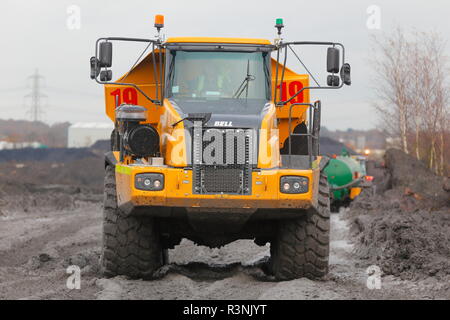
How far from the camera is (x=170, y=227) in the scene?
999cm

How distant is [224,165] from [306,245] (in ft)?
4.98

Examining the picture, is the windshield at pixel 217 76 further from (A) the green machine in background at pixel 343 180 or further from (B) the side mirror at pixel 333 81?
(A) the green machine in background at pixel 343 180

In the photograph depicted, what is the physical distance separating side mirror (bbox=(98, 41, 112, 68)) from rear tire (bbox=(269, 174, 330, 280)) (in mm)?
2781

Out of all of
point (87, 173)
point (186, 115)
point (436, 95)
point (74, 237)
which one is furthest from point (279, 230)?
point (87, 173)

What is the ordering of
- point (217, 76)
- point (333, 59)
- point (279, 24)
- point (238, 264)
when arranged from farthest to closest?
point (238, 264) → point (279, 24) → point (217, 76) → point (333, 59)

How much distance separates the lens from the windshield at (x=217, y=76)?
9969 mm

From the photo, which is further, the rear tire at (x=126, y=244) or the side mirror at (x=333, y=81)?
the side mirror at (x=333, y=81)

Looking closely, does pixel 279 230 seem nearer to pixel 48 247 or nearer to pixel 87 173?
pixel 48 247

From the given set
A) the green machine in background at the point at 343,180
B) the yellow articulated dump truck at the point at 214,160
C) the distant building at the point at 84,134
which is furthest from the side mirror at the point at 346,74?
the distant building at the point at 84,134

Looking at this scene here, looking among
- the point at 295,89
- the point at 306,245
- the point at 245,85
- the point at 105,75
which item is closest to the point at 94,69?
the point at 105,75

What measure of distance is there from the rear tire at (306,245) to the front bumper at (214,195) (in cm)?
81

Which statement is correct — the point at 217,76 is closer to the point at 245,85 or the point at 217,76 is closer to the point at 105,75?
the point at 245,85

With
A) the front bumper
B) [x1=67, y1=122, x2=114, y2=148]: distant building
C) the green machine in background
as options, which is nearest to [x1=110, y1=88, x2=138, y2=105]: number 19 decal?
the front bumper

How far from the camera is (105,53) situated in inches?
373
